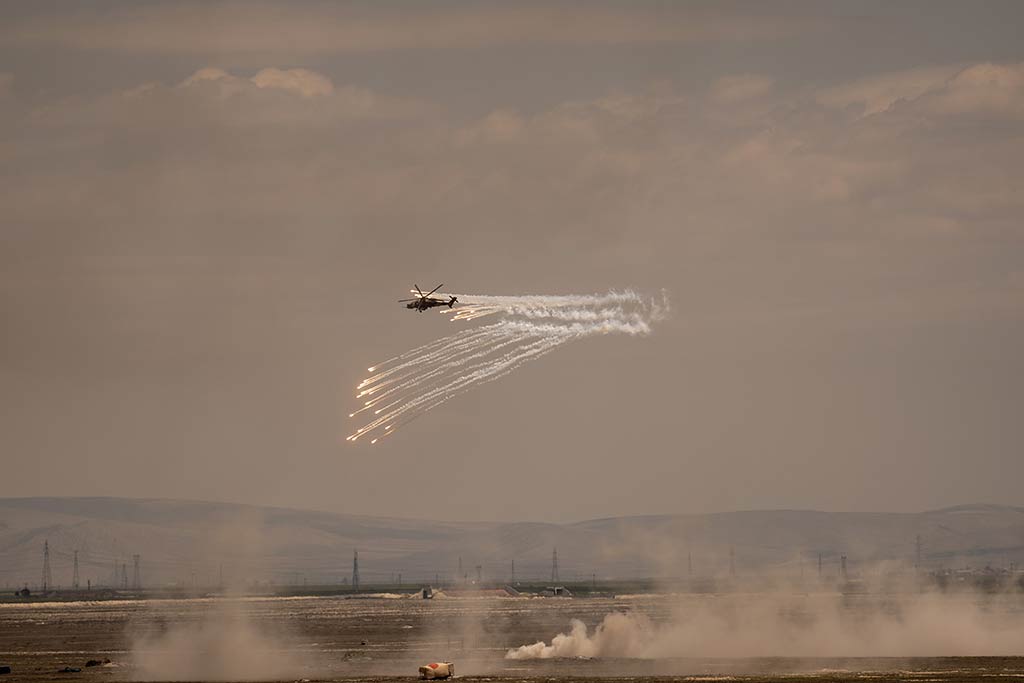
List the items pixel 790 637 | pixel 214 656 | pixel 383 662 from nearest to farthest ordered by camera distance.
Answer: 1. pixel 383 662
2. pixel 214 656
3. pixel 790 637

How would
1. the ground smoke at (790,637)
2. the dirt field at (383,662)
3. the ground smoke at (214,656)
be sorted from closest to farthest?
the dirt field at (383,662), the ground smoke at (214,656), the ground smoke at (790,637)

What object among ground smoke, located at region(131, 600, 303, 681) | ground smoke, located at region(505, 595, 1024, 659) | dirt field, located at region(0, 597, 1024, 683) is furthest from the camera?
ground smoke, located at region(505, 595, 1024, 659)

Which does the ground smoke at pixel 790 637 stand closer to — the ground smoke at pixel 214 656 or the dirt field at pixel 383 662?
the dirt field at pixel 383 662

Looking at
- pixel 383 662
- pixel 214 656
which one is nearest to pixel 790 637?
pixel 383 662

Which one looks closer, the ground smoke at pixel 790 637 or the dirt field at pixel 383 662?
the dirt field at pixel 383 662

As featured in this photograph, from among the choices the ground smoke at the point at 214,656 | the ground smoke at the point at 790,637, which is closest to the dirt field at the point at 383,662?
the ground smoke at the point at 214,656

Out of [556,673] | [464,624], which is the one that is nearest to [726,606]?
[464,624]

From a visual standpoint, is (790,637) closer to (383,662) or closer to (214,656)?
(383,662)

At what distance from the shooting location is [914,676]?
335 feet

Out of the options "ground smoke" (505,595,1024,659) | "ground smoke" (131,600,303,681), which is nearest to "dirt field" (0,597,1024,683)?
"ground smoke" (131,600,303,681)

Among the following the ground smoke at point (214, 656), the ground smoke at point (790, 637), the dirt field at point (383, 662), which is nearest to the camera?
the dirt field at point (383, 662)

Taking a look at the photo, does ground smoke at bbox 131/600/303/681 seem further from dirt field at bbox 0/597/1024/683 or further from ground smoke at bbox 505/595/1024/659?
ground smoke at bbox 505/595/1024/659

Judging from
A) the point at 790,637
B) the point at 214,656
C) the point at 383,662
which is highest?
the point at 214,656

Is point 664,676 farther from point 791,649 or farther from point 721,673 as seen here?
point 791,649
